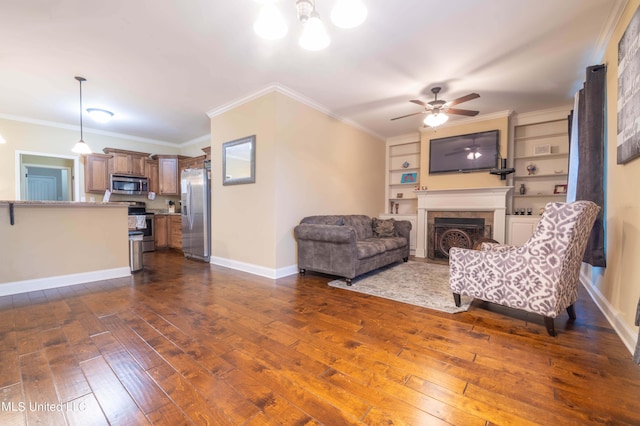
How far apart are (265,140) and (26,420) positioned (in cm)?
326

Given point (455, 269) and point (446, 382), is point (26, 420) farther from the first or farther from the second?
point (455, 269)

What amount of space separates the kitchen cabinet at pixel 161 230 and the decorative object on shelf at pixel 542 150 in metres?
7.56

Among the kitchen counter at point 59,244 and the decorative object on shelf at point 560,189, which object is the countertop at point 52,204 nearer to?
the kitchen counter at point 59,244

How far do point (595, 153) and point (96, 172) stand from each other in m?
7.93

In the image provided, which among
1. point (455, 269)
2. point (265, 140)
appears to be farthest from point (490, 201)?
point (265, 140)

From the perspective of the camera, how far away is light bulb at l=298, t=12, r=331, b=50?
171 cm

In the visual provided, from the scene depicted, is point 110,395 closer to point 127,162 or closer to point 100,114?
point 100,114

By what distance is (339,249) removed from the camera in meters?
3.38

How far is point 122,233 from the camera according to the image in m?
3.72

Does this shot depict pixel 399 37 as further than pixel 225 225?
No

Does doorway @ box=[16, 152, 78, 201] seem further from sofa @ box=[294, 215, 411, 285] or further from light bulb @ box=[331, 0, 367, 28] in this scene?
light bulb @ box=[331, 0, 367, 28]

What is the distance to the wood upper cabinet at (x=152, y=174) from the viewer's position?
6211 millimetres

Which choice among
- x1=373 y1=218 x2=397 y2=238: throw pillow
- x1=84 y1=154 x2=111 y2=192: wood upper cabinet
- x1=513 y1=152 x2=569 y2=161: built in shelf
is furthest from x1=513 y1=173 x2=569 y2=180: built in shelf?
x1=84 y1=154 x2=111 y2=192: wood upper cabinet

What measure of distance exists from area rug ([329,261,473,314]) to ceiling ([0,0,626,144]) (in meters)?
2.64
